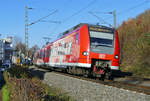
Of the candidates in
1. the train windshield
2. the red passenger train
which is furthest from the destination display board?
the train windshield

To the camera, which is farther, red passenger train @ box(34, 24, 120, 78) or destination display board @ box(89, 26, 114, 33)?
destination display board @ box(89, 26, 114, 33)

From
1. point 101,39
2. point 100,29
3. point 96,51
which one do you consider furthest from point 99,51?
point 100,29

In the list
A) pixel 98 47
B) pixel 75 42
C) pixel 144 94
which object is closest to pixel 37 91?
pixel 144 94

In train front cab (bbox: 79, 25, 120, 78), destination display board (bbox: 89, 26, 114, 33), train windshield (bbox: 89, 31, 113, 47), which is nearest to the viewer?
train front cab (bbox: 79, 25, 120, 78)

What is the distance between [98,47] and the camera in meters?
13.8

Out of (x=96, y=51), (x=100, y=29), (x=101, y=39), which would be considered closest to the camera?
(x=96, y=51)

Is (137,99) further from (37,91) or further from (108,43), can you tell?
(108,43)

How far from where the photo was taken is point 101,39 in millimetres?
14055

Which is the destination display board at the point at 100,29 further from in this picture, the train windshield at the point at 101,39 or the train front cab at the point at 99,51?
the train windshield at the point at 101,39

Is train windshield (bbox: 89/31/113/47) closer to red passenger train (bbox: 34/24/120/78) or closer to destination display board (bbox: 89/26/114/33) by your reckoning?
red passenger train (bbox: 34/24/120/78)

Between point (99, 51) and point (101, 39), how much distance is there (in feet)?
2.77

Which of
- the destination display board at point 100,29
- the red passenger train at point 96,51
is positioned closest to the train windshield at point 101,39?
the red passenger train at point 96,51

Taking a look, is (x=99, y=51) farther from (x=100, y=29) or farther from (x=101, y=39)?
(x=100, y=29)

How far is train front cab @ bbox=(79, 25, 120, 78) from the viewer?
13.6 meters
